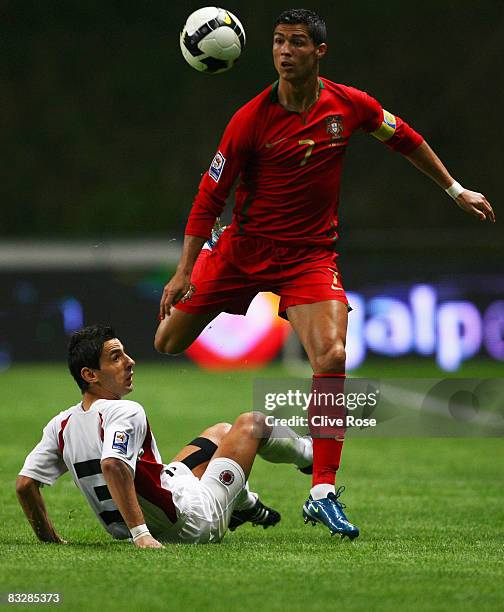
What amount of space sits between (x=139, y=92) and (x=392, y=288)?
14.6 m

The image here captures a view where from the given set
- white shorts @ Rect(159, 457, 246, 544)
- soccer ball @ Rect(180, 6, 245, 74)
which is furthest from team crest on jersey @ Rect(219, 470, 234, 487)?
soccer ball @ Rect(180, 6, 245, 74)

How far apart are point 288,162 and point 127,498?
1962 mm

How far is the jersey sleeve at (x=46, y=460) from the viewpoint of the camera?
514cm

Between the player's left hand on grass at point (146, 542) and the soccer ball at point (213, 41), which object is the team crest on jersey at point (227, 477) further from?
the soccer ball at point (213, 41)

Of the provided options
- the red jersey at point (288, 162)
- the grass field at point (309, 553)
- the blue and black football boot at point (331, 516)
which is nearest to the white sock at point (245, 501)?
the grass field at point (309, 553)

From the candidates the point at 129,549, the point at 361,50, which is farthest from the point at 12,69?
the point at 129,549

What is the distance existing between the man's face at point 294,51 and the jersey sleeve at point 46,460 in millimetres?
1948

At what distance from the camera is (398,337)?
709 inches

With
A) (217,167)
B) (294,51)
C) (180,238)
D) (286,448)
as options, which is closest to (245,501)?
(286,448)

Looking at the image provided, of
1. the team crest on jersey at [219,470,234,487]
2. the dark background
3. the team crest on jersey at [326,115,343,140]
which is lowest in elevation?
the team crest on jersey at [219,470,234,487]

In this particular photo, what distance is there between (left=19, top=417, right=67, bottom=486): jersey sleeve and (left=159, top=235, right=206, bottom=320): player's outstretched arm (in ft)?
2.81

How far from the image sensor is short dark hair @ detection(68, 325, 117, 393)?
515cm

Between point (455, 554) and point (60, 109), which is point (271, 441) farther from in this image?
point (60, 109)

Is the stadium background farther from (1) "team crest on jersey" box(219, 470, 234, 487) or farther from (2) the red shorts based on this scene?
(2) the red shorts
